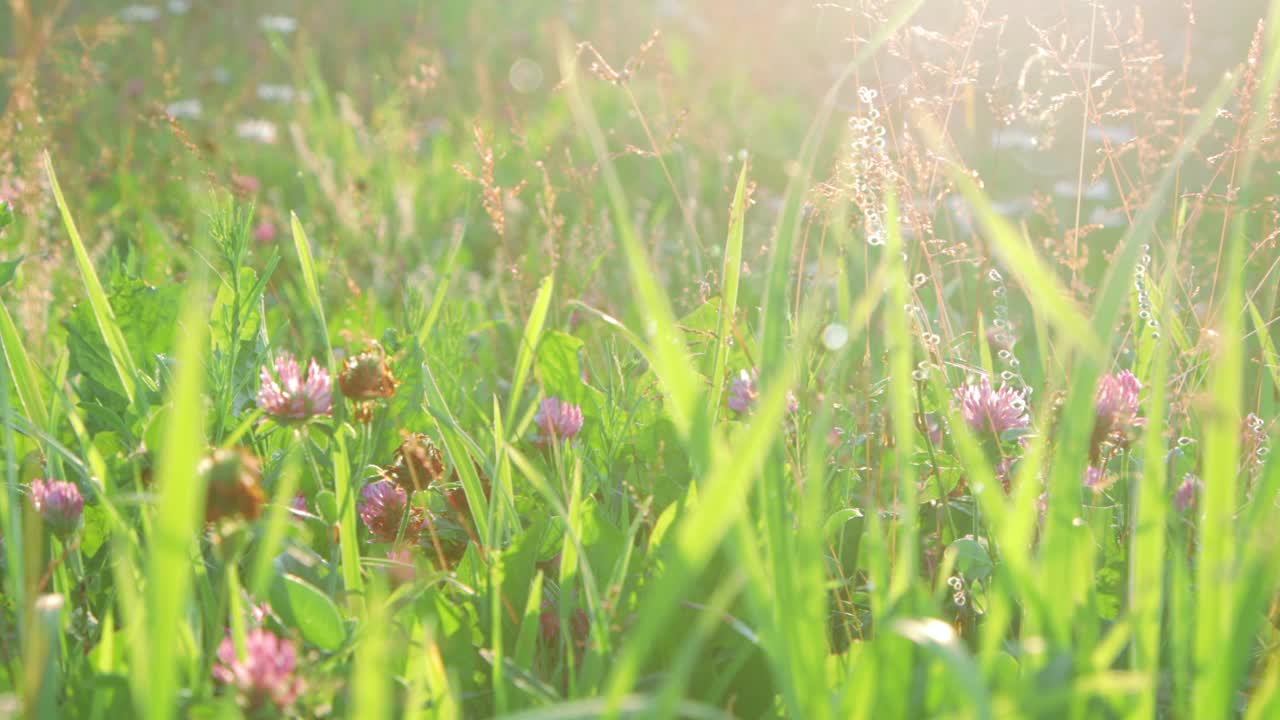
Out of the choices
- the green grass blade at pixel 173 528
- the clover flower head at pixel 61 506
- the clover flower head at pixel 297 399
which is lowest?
the clover flower head at pixel 61 506

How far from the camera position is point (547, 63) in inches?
187

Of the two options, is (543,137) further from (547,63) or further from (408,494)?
(408,494)

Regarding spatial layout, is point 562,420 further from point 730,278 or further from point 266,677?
point 266,677

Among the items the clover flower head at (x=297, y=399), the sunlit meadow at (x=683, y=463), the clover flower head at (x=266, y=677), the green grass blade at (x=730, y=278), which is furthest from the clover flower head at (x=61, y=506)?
the green grass blade at (x=730, y=278)

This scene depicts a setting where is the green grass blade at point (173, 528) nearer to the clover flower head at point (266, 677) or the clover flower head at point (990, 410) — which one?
the clover flower head at point (266, 677)

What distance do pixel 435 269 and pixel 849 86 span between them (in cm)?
243

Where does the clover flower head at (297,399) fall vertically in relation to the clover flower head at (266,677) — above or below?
above

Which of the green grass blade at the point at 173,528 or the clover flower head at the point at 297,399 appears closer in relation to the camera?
the green grass blade at the point at 173,528

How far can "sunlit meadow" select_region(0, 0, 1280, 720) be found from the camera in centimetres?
68

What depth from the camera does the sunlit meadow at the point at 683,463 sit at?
2.23ft

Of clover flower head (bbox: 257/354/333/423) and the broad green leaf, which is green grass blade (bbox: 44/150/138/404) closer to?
clover flower head (bbox: 257/354/333/423)

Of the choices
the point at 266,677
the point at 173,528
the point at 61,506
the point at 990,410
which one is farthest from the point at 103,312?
the point at 990,410

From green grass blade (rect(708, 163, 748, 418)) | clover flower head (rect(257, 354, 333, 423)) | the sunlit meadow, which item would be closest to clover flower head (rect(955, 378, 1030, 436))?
the sunlit meadow

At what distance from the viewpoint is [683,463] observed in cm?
133
